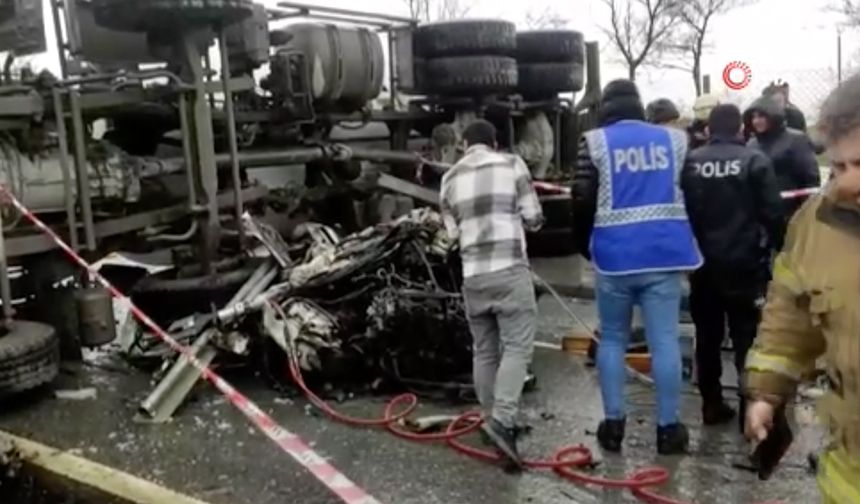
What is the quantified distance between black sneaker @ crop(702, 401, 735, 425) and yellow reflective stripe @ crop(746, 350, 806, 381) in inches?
115

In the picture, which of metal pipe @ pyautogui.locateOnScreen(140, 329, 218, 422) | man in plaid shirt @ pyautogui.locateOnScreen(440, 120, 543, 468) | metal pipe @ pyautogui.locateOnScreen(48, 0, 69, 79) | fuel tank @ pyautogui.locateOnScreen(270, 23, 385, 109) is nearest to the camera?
man in plaid shirt @ pyautogui.locateOnScreen(440, 120, 543, 468)

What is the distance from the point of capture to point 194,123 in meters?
6.98

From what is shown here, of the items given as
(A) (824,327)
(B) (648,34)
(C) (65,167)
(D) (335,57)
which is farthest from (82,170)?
(B) (648,34)

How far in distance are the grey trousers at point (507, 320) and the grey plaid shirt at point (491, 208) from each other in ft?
0.19

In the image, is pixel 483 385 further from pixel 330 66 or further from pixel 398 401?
pixel 330 66

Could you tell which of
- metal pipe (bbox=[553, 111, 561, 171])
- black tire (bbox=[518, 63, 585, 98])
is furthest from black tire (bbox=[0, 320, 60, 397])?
metal pipe (bbox=[553, 111, 561, 171])

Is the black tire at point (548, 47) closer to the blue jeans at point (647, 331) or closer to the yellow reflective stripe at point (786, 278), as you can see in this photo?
the blue jeans at point (647, 331)

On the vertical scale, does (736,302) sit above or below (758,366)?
below

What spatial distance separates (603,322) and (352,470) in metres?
1.30

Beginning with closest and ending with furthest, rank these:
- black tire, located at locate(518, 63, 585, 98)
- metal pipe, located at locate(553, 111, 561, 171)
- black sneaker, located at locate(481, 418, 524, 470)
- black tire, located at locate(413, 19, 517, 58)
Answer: black sneaker, located at locate(481, 418, 524, 470), black tire, located at locate(413, 19, 517, 58), black tire, located at locate(518, 63, 585, 98), metal pipe, located at locate(553, 111, 561, 171)

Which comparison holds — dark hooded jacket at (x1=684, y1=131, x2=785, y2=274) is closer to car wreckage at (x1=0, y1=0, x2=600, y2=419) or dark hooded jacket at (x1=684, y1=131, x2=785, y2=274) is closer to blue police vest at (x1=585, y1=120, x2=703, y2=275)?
blue police vest at (x1=585, y1=120, x2=703, y2=275)

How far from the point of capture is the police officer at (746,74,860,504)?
6.70 feet

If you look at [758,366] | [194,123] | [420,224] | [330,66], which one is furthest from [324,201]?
[758,366]

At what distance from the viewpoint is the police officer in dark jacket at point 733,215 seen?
4828 mm
